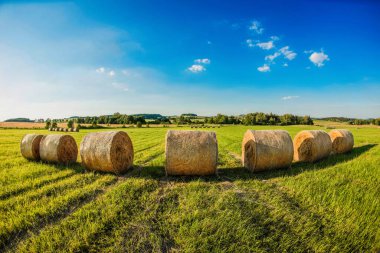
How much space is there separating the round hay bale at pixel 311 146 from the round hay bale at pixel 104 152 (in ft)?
28.9

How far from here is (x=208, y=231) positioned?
3875 millimetres

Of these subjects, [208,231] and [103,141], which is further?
[103,141]

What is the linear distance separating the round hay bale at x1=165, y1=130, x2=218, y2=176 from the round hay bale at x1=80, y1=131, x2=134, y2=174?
2.23 metres

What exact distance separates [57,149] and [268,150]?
375 inches

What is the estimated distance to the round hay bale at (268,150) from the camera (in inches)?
317


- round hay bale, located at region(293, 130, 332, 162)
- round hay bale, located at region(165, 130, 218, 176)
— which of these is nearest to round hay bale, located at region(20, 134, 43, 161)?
round hay bale, located at region(165, 130, 218, 176)

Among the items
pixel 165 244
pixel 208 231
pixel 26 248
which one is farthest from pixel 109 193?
pixel 208 231

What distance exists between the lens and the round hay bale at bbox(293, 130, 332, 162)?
10.2 metres

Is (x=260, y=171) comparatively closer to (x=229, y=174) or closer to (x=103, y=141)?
(x=229, y=174)

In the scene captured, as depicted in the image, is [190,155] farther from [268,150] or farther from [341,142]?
[341,142]

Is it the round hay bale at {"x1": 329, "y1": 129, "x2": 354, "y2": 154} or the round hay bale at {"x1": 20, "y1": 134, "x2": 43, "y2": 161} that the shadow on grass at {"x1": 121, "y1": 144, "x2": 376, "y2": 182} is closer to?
the round hay bale at {"x1": 329, "y1": 129, "x2": 354, "y2": 154}

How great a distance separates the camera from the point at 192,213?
14.8 ft

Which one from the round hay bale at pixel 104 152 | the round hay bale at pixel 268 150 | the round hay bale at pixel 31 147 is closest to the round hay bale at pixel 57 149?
the round hay bale at pixel 31 147

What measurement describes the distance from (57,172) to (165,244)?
671 cm
